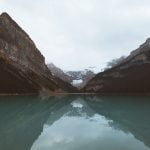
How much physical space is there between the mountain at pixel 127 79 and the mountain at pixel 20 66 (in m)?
10.2

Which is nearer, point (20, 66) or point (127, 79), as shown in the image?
point (20, 66)

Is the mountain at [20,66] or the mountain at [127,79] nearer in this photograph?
the mountain at [20,66]

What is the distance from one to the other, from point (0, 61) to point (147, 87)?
4765cm

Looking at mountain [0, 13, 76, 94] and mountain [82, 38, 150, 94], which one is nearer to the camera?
mountain [0, 13, 76, 94]

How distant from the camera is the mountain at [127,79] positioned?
92750 millimetres

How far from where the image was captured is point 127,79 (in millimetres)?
96312

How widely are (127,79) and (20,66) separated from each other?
3745 cm

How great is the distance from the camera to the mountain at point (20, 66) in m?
78.0

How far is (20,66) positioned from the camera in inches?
3406

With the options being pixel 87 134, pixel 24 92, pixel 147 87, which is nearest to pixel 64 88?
pixel 24 92

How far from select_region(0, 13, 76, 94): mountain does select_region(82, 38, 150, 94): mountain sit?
10229 mm

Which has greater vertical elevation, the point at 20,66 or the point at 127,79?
the point at 20,66

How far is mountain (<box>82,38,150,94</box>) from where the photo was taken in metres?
92.8

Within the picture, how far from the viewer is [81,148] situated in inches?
472
